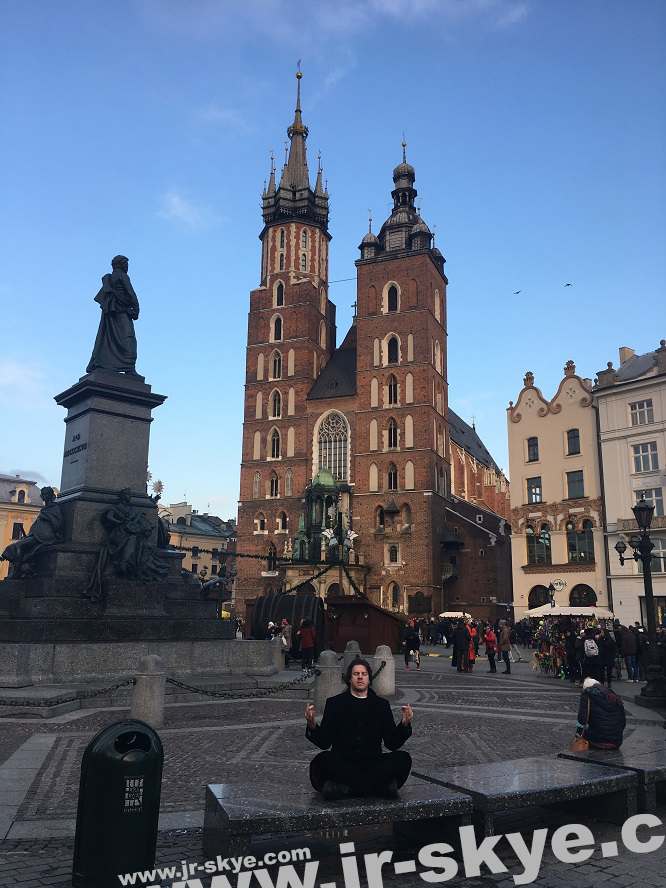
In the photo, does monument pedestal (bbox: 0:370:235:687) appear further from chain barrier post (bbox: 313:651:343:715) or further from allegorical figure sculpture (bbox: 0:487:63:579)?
chain barrier post (bbox: 313:651:343:715)

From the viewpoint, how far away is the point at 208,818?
14.8 ft

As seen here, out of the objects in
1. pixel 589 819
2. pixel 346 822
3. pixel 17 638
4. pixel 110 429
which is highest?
pixel 110 429

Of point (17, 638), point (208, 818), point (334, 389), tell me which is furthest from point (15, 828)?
point (334, 389)

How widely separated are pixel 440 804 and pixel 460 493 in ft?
188

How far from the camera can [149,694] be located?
9422mm

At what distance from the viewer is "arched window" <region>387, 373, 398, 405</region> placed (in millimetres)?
51500

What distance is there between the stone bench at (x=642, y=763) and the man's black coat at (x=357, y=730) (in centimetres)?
Result: 200

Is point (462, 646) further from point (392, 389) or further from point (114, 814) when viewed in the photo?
point (392, 389)

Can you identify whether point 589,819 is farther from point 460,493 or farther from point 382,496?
point 460,493

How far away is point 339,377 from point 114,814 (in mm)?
52413

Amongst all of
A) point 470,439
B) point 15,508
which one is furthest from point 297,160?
point 15,508

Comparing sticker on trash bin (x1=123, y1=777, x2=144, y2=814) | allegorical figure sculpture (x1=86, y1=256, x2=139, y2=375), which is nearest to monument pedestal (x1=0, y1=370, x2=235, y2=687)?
allegorical figure sculpture (x1=86, y1=256, x2=139, y2=375)

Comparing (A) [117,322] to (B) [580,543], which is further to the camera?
(B) [580,543]

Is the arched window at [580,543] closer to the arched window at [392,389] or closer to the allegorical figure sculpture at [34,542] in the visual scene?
the arched window at [392,389]
